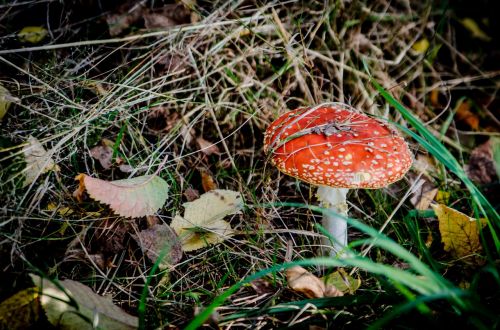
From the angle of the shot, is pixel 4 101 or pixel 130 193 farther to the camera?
pixel 4 101

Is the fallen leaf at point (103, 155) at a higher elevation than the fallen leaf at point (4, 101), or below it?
below

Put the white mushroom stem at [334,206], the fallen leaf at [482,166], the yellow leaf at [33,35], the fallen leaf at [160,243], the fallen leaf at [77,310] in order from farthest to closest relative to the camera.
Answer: the fallen leaf at [482,166] → the yellow leaf at [33,35] → the white mushroom stem at [334,206] → the fallen leaf at [160,243] → the fallen leaf at [77,310]

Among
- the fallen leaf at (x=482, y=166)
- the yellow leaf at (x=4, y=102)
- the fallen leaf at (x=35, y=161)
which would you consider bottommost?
the fallen leaf at (x=482, y=166)

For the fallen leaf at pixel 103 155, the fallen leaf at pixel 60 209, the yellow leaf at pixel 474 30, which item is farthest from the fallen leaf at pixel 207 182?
the yellow leaf at pixel 474 30

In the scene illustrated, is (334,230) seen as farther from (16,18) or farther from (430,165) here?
(16,18)

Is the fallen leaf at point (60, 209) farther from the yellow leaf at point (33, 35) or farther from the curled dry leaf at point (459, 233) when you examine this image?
the curled dry leaf at point (459, 233)

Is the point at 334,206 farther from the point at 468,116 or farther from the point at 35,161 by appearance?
the point at 468,116

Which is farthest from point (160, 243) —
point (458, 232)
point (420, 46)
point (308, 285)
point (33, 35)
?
point (420, 46)

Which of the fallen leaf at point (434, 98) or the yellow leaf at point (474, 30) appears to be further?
the yellow leaf at point (474, 30)
